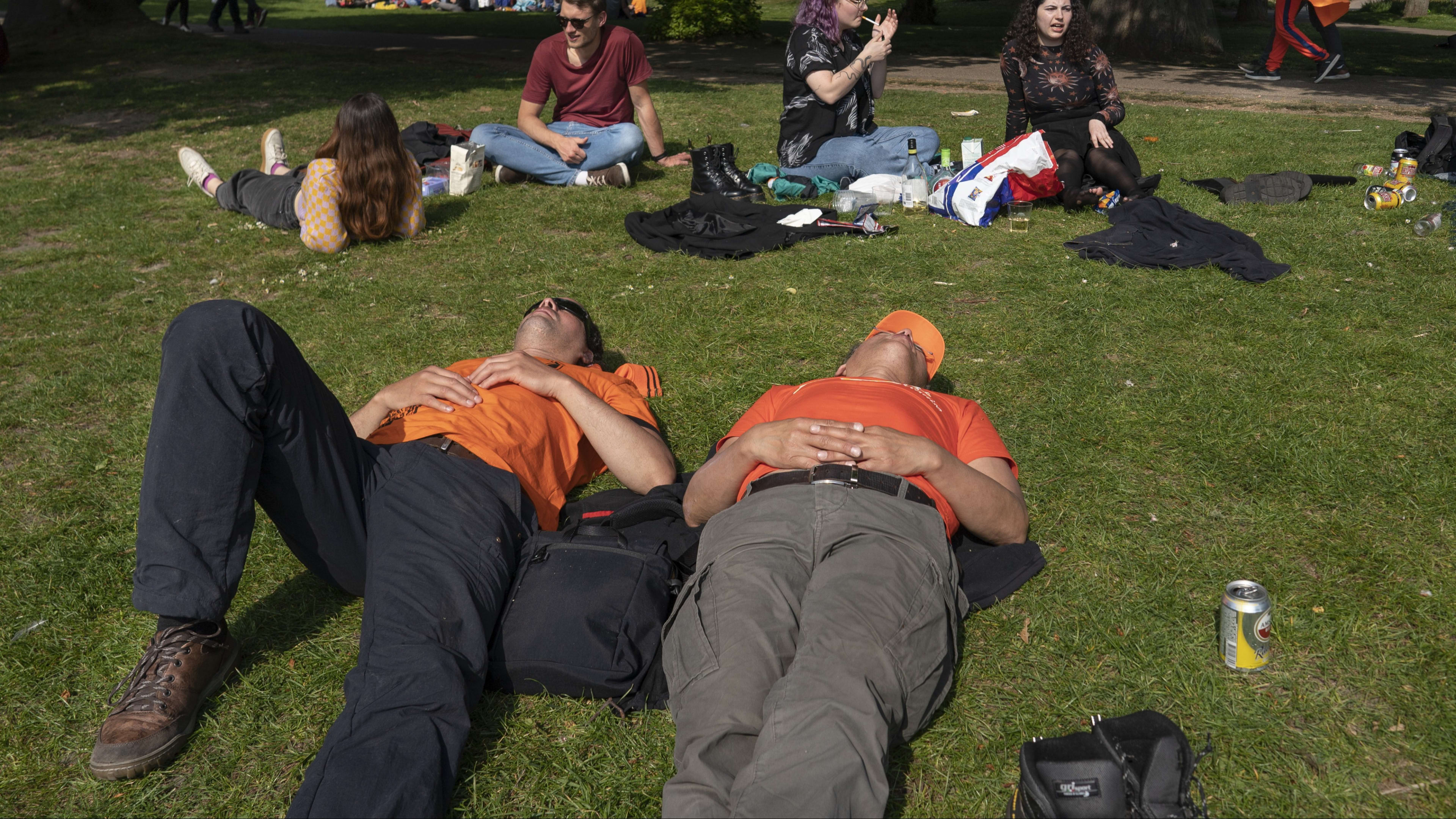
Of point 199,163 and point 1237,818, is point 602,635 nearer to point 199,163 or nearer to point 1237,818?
point 1237,818

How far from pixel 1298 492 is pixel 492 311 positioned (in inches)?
186

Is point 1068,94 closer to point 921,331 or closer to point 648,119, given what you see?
point 648,119

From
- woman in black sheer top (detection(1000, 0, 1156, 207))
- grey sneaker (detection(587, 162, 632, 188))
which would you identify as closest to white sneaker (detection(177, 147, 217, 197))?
grey sneaker (detection(587, 162, 632, 188))

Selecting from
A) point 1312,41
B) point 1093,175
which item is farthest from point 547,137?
point 1312,41

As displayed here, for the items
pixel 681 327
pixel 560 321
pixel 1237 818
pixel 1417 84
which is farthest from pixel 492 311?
pixel 1417 84

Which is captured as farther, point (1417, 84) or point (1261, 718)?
point (1417, 84)

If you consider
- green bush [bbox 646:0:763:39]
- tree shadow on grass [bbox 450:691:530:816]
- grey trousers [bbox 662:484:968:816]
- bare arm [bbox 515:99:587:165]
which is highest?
green bush [bbox 646:0:763:39]

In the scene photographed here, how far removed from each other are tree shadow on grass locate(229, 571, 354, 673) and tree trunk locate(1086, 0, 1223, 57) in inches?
765

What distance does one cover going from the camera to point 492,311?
6.32 metres

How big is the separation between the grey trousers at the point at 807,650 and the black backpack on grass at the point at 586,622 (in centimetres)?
17

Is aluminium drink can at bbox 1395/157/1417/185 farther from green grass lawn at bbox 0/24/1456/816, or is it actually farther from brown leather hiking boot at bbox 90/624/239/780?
brown leather hiking boot at bbox 90/624/239/780

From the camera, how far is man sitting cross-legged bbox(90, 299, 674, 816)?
8.19 ft

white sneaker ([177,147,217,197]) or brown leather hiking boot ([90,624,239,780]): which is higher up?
white sneaker ([177,147,217,197])

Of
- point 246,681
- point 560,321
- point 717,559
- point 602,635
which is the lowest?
point 246,681
